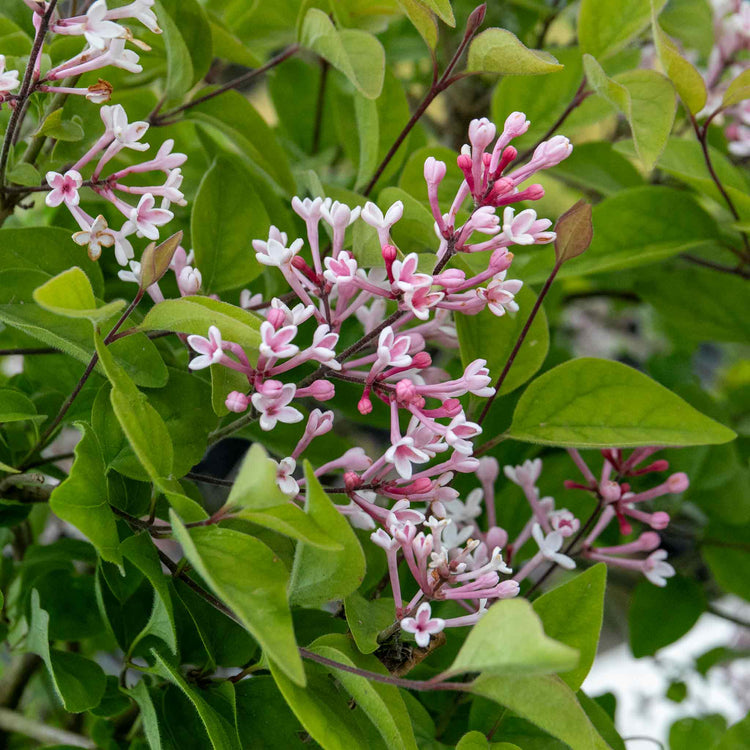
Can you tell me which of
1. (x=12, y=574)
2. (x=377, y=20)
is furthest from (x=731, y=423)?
(x=12, y=574)

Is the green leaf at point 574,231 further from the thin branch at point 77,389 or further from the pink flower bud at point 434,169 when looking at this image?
the thin branch at point 77,389

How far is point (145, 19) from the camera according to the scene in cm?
31

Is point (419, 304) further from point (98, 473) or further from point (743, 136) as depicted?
point (743, 136)

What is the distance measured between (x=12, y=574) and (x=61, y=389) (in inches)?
4.6

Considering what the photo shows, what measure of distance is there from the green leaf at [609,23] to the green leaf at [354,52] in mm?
120

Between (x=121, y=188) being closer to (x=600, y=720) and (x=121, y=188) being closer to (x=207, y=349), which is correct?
(x=207, y=349)

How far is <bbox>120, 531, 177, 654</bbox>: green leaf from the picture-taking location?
274mm

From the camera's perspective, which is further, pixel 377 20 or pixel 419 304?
pixel 377 20

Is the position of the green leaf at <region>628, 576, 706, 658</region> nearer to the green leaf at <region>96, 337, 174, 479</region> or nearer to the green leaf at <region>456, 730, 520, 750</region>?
the green leaf at <region>456, 730, 520, 750</region>

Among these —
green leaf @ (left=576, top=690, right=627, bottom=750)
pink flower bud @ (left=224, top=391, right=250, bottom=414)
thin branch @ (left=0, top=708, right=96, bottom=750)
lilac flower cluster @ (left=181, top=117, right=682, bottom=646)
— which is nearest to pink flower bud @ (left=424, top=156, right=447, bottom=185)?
lilac flower cluster @ (left=181, top=117, right=682, bottom=646)

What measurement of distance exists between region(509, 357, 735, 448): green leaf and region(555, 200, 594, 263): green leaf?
5cm

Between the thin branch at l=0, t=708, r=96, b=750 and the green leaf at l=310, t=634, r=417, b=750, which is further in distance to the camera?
the thin branch at l=0, t=708, r=96, b=750

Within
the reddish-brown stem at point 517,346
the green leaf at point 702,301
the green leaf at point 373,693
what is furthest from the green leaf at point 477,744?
the green leaf at point 702,301

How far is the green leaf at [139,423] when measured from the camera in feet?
0.81
